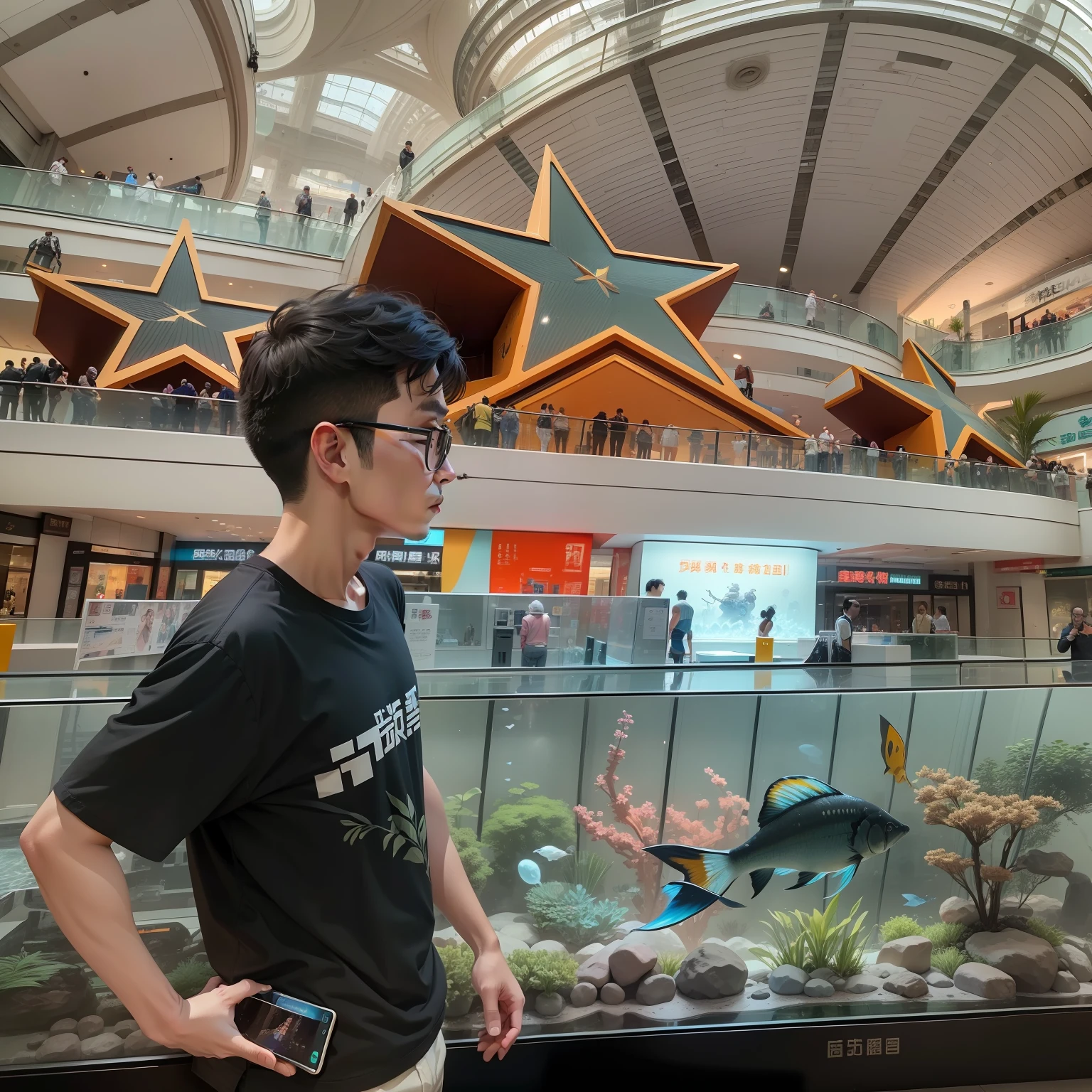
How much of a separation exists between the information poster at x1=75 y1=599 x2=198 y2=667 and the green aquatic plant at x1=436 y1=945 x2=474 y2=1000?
3866mm

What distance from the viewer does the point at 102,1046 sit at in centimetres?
183

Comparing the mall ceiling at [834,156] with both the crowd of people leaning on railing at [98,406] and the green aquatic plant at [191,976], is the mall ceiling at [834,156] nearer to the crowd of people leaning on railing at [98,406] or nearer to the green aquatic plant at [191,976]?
the crowd of people leaning on railing at [98,406]

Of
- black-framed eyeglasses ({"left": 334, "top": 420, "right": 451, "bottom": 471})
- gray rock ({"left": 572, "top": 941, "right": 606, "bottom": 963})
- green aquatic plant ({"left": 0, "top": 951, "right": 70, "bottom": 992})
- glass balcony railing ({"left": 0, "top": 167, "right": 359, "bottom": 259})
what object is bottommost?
gray rock ({"left": 572, "top": 941, "right": 606, "bottom": 963})

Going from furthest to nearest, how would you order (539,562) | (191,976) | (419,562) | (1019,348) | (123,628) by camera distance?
(1019,348) < (419,562) < (539,562) < (123,628) < (191,976)

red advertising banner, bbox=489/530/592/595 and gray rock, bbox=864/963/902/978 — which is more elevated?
red advertising banner, bbox=489/530/592/595

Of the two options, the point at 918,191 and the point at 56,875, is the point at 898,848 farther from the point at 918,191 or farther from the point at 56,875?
the point at 918,191

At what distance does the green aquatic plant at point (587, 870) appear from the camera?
2.38 meters

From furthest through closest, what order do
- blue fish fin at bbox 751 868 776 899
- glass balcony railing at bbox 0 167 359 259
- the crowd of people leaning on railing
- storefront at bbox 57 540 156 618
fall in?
glass balcony railing at bbox 0 167 359 259
storefront at bbox 57 540 156 618
the crowd of people leaning on railing
blue fish fin at bbox 751 868 776 899

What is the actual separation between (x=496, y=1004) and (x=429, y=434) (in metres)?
0.98

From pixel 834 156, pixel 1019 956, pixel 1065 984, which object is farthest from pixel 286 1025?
pixel 834 156

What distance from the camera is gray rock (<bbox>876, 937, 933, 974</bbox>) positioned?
2.57 meters

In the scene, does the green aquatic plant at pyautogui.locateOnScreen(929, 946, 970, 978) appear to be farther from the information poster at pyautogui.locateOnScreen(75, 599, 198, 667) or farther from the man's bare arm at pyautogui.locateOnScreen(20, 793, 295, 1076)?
the information poster at pyautogui.locateOnScreen(75, 599, 198, 667)

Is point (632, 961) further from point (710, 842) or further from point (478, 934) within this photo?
point (478, 934)

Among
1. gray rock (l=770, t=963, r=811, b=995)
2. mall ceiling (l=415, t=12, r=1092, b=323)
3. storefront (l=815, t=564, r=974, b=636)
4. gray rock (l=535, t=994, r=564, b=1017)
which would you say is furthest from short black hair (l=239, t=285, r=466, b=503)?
mall ceiling (l=415, t=12, r=1092, b=323)
